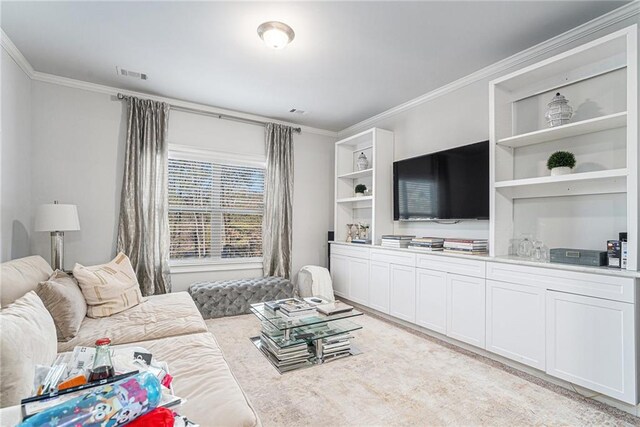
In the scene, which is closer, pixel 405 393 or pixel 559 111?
pixel 405 393

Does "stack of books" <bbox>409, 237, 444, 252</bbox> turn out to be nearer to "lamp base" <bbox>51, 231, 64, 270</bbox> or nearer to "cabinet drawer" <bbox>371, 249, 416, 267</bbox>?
"cabinet drawer" <bbox>371, 249, 416, 267</bbox>

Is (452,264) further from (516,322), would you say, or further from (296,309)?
(296,309)

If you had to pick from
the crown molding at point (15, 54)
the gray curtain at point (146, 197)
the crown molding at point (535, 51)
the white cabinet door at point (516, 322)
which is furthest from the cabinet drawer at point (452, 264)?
the crown molding at point (15, 54)

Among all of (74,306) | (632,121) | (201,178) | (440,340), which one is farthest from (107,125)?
(632,121)

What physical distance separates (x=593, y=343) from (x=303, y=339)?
2056 mm

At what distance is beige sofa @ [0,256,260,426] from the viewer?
4.12 feet

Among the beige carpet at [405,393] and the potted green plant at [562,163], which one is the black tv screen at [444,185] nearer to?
the potted green plant at [562,163]

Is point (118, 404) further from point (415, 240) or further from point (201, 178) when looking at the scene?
point (201, 178)

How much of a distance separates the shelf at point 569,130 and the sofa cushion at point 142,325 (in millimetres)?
3014

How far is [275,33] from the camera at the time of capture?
7.80 ft

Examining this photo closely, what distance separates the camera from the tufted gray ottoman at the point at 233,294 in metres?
3.72

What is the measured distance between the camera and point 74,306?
205 centimetres

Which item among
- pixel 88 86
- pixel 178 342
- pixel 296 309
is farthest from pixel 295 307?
pixel 88 86

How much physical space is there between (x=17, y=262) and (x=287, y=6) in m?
2.67
